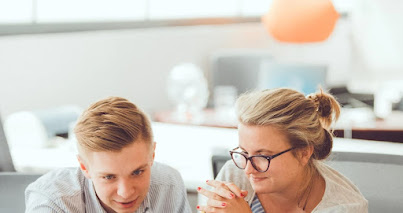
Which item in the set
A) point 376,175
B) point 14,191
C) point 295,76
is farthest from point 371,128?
point 14,191

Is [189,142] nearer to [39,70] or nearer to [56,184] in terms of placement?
[56,184]

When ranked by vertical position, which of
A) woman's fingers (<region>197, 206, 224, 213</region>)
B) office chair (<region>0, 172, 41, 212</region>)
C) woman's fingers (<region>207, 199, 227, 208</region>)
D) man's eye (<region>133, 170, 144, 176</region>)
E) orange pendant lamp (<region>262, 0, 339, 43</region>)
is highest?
orange pendant lamp (<region>262, 0, 339, 43</region>)

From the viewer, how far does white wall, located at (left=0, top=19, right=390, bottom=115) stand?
14.5 feet

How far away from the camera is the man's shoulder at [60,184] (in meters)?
1.75

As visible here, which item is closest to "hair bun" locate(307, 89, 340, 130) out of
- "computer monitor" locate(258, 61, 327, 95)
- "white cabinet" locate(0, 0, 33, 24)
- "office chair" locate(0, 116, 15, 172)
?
"office chair" locate(0, 116, 15, 172)

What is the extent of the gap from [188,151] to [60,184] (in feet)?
2.60

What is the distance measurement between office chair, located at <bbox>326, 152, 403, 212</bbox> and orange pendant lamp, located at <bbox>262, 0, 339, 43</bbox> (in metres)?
2.23

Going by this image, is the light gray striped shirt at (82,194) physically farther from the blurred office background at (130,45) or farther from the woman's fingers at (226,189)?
the blurred office background at (130,45)

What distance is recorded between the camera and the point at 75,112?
12.7ft

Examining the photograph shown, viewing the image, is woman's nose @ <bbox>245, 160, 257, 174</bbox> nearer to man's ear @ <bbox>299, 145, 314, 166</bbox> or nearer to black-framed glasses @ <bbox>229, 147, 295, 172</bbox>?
black-framed glasses @ <bbox>229, 147, 295, 172</bbox>

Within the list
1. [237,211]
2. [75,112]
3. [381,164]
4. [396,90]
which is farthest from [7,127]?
[396,90]

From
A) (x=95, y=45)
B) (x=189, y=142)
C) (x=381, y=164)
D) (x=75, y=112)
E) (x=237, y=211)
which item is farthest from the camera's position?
(x=95, y=45)

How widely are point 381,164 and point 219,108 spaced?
2853mm

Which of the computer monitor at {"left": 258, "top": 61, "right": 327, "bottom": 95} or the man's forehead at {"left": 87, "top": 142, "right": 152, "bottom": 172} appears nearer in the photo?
the man's forehead at {"left": 87, "top": 142, "right": 152, "bottom": 172}
